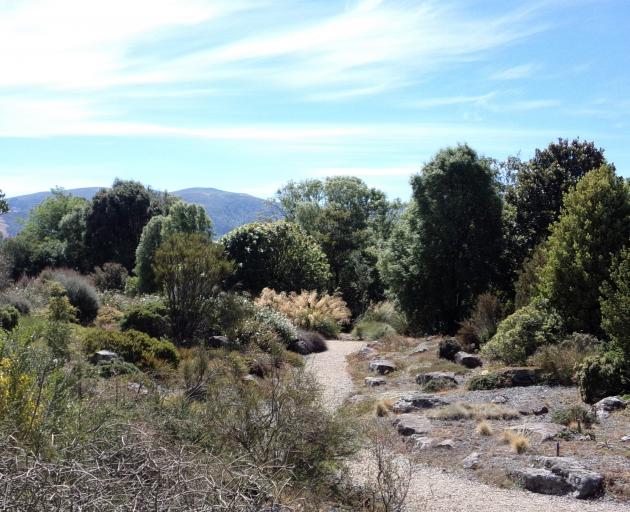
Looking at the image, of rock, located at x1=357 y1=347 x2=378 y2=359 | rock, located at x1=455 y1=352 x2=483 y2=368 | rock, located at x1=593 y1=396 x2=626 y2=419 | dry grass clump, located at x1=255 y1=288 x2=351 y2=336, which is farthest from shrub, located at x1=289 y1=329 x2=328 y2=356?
rock, located at x1=593 y1=396 x2=626 y2=419

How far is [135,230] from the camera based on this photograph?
1467 inches

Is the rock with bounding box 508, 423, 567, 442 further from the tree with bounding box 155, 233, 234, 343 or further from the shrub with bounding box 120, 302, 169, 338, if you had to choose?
the shrub with bounding box 120, 302, 169, 338

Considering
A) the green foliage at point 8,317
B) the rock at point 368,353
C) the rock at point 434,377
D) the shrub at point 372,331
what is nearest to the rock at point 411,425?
the rock at point 434,377

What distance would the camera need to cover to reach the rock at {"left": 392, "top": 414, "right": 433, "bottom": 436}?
9.30 m

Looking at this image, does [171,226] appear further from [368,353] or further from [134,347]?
[134,347]

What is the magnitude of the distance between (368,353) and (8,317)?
8414 millimetres

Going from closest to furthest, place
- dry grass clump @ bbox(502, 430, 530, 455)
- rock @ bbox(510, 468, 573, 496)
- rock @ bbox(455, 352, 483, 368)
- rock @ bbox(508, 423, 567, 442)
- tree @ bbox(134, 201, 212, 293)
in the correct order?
rock @ bbox(510, 468, 573, 496) < dry grass clump @ bbox(502, 430, 530, 455) < rock @ bbox(508, 423, 567, 442) < rock @ bbox(455, 352, 483, 368) < tree @ bbox(134, 201, 212, 293)

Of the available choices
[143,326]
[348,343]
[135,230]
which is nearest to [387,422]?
[143,326]

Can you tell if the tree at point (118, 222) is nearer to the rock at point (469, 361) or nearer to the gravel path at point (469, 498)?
the rock at point (469, 361)

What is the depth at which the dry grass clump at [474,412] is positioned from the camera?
984 centimetres

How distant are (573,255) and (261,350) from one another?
7.19 meters

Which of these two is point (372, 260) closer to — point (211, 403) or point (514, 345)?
point (514, 345)

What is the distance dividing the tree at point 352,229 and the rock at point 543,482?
1801cm

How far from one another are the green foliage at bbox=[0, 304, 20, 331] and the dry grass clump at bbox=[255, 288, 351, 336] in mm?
7098
